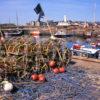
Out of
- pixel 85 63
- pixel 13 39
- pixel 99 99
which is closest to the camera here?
pixel 99 99

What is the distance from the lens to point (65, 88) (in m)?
10.9

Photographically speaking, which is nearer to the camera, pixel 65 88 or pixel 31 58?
pixel 65 88

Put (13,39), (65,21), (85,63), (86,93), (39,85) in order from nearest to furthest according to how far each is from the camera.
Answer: (86,93) → (39,85) → (13,39) → (85,63) → (65,21)

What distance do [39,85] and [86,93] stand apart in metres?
1.74

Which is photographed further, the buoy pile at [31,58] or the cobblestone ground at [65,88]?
the buoy pile at [31,58]

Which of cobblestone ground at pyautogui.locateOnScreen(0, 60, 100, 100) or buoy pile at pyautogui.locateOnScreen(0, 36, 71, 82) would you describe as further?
buoy pile at pyautogui.locateOnScreen(0, 36, 71, 82)

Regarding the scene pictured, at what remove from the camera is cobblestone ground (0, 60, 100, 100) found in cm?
1006

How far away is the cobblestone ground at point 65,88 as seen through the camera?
10062mm

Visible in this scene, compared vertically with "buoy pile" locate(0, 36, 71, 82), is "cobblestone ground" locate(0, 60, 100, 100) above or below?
below

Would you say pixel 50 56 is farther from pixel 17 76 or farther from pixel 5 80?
pixel 5 80

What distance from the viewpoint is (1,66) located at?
11734mm

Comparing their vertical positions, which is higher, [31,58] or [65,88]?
[31,58]

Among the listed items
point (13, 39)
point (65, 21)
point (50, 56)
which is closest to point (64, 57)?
point (50, 56)

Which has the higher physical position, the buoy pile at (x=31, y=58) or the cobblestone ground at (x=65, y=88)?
the buoy pile at (x=31, y=58)
